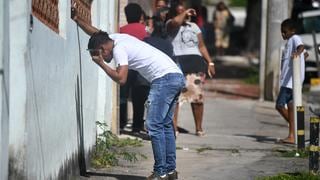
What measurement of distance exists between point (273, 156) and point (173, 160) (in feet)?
7.62

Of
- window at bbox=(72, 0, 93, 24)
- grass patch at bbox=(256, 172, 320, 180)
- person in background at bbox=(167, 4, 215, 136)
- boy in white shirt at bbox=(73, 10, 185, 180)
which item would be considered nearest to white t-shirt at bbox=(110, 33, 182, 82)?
boy in white shirt at bbox=(73, 10, 185, 180)

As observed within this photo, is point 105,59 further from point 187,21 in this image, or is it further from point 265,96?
point 265,96

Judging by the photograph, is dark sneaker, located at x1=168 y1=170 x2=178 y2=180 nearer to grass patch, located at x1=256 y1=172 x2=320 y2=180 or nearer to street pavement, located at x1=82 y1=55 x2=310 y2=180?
street pavement, located at x1=82 y1=55 x2=310 y2=180

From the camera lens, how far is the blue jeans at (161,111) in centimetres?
786

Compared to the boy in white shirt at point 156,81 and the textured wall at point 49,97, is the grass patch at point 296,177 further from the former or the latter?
the textured wall at point 49,97

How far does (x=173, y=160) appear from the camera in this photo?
8.23m

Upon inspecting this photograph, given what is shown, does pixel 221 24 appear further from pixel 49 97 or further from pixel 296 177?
pixel 49 97

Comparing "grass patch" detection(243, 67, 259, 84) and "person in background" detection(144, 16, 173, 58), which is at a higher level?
"person in background" detection(144, 16, 173, 58)

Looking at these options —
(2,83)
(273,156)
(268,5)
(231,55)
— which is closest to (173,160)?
(273,156)

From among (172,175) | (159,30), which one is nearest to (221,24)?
(159,30)

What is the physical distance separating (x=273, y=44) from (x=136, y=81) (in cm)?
534

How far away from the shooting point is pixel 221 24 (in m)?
30.1

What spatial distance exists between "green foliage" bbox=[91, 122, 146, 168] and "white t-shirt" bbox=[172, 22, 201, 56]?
158 cm

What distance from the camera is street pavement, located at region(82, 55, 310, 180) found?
895 centimetres
